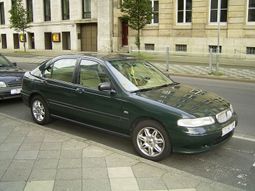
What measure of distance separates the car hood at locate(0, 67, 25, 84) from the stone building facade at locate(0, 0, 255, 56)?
14.8m

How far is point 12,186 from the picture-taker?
12.8ft

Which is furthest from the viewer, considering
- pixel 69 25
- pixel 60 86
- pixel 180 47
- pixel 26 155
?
pixel 69 25

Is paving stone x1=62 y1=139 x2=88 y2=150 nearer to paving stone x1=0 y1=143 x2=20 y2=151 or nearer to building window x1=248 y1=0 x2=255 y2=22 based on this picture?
paving stone x1=0 y1=143 x2=20 y2=151

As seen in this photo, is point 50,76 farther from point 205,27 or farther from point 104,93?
point 205,27

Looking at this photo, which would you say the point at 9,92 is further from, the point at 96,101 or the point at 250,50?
the point at 250,50

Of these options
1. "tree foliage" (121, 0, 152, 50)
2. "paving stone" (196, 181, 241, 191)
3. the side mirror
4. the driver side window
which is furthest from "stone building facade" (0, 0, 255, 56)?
"paving stone" (196, 181, 241, 191)

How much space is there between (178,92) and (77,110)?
180 centimetres

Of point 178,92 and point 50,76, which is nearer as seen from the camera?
Answer: point 178,92

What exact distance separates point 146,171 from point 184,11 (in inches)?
860

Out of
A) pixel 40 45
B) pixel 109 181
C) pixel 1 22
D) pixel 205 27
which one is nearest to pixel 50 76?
pixel 109 181

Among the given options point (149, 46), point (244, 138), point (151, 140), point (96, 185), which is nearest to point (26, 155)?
point (96, 185)

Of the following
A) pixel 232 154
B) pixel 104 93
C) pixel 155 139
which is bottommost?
pixel 232 154

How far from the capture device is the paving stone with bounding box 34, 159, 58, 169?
176 inches

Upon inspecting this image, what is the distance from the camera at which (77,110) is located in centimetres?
602
